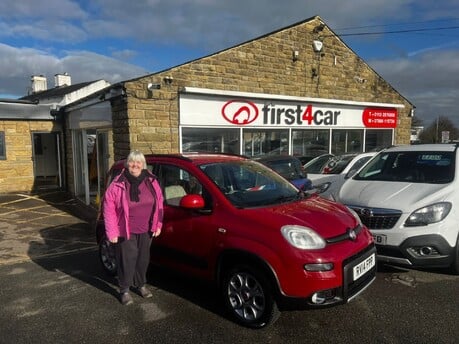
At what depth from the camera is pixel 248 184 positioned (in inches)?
178

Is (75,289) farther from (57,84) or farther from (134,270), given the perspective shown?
(57,84)

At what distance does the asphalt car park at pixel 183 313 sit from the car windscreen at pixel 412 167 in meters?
1.29

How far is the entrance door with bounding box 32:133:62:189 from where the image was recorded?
15172 mm

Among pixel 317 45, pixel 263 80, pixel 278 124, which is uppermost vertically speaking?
pixel 317 45

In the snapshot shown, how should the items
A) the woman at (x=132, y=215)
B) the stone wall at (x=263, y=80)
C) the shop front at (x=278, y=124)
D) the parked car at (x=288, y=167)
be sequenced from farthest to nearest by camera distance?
1. the shop front at (x=278, y=124)
2. the stone wall at (x=263, y=80)
3. the parked car at (x=288, y=167)
4. the woman at (x=132, y=215)

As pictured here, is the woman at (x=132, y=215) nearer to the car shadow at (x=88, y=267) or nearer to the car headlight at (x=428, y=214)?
the car shadow at (x=88, y=267)

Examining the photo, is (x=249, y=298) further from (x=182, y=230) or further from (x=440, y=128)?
(x=440, y=128)

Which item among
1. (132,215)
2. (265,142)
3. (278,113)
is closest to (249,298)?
(132,215)

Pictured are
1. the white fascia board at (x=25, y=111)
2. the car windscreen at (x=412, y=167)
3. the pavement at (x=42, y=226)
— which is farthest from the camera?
the white fascia board at (x=25, y=111)

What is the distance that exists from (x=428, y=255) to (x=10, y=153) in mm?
14082

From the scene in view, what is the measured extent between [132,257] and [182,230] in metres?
0.62

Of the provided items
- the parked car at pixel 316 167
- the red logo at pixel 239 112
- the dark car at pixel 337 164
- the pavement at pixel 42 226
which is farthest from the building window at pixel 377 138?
the pavement at pixel 42 226

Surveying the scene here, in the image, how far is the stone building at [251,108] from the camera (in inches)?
347

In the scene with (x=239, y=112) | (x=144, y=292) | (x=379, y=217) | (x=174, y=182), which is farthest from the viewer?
(x=239, y=112)
